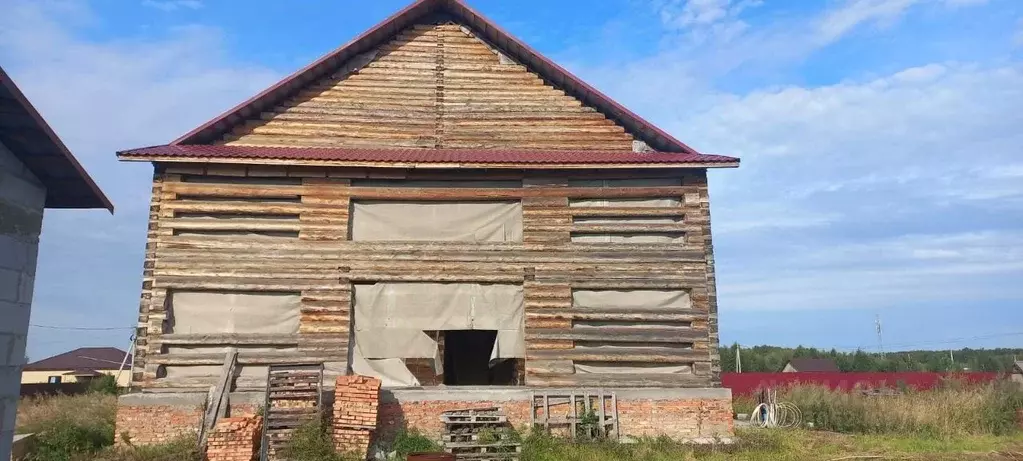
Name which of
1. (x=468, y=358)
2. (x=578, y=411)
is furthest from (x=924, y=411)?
(x=468, y=358)

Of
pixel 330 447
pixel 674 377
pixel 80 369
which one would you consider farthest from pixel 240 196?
pixel 80 369

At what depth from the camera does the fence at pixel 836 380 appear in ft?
80.5

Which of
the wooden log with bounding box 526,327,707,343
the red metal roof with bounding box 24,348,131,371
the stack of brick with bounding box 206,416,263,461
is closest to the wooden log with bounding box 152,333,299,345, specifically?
the stack of brick with bounding box 206,416,263,461

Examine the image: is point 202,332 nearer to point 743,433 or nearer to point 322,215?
point 322,215

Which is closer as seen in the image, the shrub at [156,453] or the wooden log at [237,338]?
the shrub at [156,453]

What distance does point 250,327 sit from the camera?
43.7ft

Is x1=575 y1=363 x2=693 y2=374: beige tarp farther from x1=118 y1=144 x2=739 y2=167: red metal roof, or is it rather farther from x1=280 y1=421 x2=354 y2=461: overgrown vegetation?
x1=280 y1=421 x2=354 y2=461: overgrown vegetation

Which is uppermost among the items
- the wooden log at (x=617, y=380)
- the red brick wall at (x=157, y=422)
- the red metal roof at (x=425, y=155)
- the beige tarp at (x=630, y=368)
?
the red metal roof at (x=425, y=155)

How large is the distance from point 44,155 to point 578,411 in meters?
9.67

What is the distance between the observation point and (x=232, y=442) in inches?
444

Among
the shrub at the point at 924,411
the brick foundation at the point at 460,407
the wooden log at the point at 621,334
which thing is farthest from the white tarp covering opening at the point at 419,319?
the shrub at the point at 924,411

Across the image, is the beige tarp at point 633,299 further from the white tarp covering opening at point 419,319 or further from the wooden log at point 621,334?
the white tarp covering opening at point 419,319

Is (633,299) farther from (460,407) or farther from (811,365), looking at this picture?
(811,365)

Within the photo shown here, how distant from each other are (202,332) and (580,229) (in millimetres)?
7716
